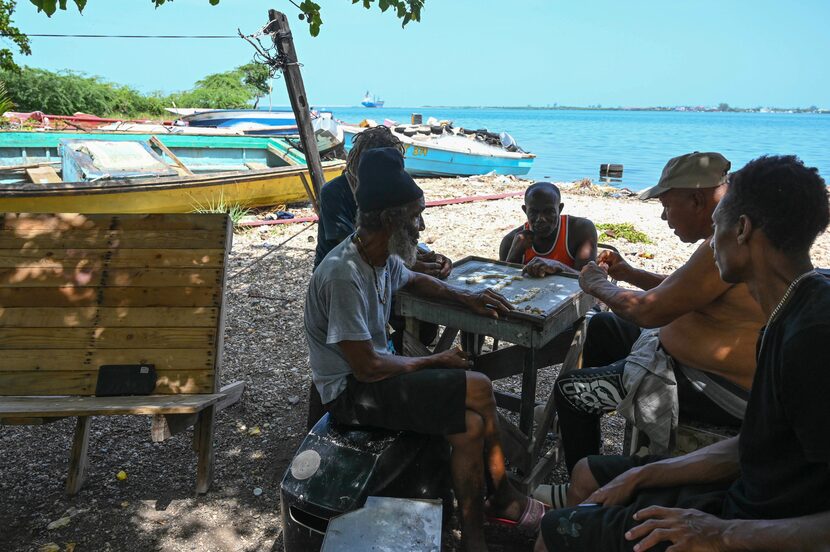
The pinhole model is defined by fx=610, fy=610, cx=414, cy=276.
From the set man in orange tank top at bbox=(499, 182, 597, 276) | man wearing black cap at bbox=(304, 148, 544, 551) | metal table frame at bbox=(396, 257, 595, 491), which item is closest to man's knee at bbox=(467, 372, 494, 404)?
man wearing black cap at bbox=(304, 148, 544, 551)

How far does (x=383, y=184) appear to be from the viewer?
278cm

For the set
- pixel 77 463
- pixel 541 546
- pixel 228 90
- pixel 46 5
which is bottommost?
pixel 77 463

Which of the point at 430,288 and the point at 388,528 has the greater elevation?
the point at 430,288

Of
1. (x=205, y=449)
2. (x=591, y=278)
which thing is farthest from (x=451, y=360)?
(x=205, y=449)

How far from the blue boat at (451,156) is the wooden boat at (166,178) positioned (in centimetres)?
711

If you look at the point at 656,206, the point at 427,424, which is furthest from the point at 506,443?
the point at 656,206

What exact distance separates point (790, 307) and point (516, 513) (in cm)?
172

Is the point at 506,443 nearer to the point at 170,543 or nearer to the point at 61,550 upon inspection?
the point at 170,543

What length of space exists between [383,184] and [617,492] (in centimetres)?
160

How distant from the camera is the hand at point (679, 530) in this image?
1.85 meters

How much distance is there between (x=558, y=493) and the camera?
300 centimetres

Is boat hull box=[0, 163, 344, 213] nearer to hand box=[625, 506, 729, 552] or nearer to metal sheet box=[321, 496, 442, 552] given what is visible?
metal sheet box=[321, 496, 442, 552]

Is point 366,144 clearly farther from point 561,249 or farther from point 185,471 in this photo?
point 185,471

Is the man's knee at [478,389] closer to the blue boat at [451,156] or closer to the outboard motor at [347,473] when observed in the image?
the outboard motor at [347,473]
